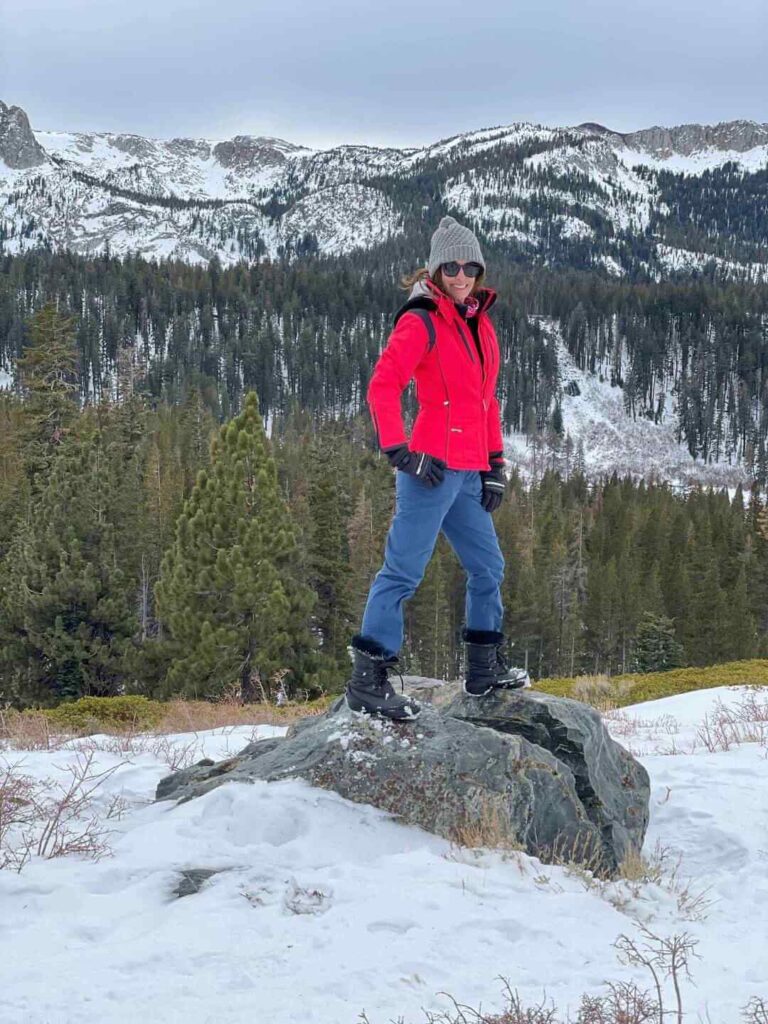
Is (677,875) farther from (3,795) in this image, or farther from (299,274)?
(299,274)

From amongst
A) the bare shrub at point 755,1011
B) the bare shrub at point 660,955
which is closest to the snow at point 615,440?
the bare shrub at point 660,955

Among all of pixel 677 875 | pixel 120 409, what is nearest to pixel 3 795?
pixel 677 875

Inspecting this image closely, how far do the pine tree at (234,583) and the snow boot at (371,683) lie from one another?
1355 cm

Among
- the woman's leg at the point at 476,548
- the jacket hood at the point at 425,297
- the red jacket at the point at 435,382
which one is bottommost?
the woman's leg at the point at 476,548

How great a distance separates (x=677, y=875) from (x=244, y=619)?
50.0 ft

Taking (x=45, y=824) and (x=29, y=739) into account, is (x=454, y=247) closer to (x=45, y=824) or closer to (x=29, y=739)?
(x=45, y=824)

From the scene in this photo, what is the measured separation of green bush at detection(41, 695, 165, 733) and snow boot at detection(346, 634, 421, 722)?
21.5 ft

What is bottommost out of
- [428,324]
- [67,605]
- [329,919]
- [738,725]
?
[67,605]

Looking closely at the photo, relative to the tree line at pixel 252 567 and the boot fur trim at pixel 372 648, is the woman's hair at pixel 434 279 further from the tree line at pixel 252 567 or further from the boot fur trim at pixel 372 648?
the tree line at pixel 252 567

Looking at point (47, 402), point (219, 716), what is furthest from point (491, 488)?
point (47, 402)

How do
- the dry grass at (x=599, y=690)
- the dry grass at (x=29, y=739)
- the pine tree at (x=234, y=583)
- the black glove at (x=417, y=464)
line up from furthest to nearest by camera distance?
the pine tree at (x=234, y=583) < the dry grass at (x=599, y=690) < the dry grass at (x=29, y=739) < the black glove at (x=417, y=464)

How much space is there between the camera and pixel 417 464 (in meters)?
4.13

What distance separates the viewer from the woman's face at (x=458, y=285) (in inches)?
173

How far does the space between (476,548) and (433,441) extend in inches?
Result: 28.6
